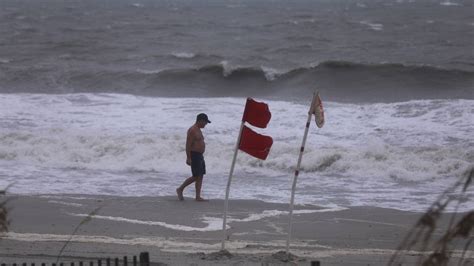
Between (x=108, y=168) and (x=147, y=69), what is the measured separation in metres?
16.1

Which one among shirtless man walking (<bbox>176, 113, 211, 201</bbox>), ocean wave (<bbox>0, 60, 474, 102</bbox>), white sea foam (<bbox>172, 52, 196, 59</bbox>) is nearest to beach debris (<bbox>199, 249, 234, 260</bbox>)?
shirtless man walking (<bbox>176, 113, 211, 201</bbox>)

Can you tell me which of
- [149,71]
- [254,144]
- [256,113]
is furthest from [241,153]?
[149,71]

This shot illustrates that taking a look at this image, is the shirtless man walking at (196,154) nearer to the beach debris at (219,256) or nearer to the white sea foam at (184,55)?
the beach debris at (219,256)

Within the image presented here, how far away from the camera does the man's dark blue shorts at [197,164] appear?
1362 centimetres

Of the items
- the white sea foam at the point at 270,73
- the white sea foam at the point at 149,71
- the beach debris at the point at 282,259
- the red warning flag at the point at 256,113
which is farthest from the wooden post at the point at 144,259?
the white sea foam at the point at 149,71

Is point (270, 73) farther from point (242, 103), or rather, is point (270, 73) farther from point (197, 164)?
point (197, 164)

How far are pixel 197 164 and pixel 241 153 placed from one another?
4.02 m

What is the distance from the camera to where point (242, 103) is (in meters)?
25.4

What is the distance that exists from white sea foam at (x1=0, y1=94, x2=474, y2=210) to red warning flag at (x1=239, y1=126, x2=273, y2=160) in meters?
4.05

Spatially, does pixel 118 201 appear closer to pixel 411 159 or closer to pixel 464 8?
pixel 411 159

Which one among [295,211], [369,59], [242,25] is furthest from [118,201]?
[242,25]

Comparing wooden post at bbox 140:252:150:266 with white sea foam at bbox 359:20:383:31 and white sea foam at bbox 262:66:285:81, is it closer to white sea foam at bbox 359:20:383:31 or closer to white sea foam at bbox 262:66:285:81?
white sea foam at bbox 262:66:285:81

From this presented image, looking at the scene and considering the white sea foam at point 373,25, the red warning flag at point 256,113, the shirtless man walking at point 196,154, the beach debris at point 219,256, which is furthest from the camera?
the white sea foam at point 373,25

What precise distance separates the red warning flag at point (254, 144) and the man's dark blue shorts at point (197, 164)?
12.6 feet
